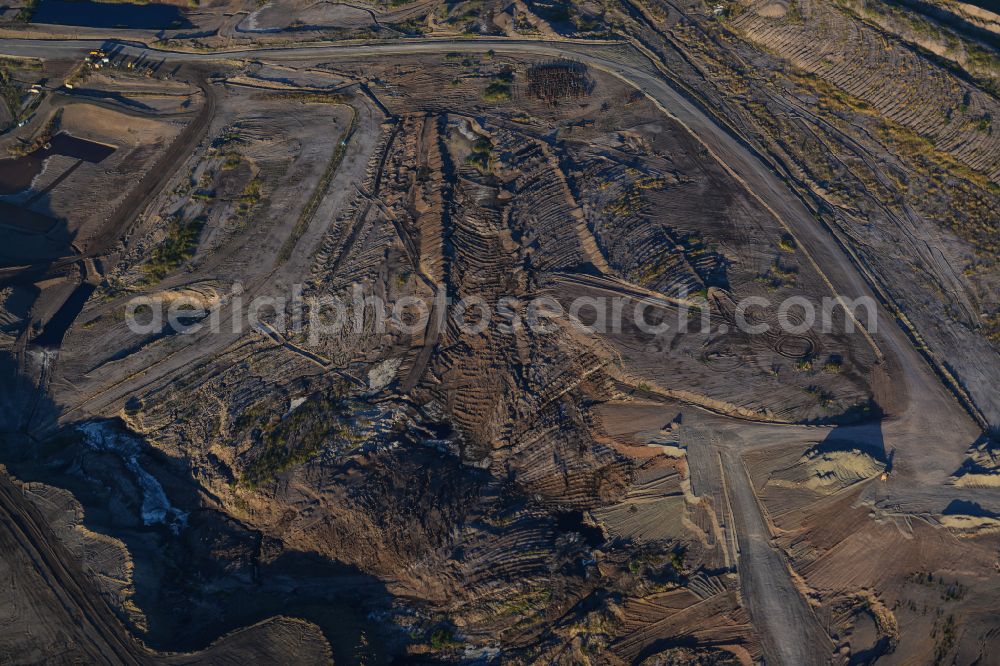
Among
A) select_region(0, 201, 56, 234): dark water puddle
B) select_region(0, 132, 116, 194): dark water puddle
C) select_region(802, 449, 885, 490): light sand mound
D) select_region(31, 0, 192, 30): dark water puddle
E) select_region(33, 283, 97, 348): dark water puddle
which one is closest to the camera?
select_region(802, 449, 885, 490): light sand mound

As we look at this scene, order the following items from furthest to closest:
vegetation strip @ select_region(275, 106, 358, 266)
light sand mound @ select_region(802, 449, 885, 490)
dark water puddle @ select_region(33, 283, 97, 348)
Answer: vegetation strip @ select_region(275, 106, 358, 266)
dark water puddle @ select_region(33, 283, 97, 348)
light sand mound @ select_region(802, 449, 885, 490)

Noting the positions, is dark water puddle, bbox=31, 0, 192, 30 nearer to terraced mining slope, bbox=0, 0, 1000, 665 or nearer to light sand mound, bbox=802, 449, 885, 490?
terraced mining slope, bbox=0, 0, 1000, 665

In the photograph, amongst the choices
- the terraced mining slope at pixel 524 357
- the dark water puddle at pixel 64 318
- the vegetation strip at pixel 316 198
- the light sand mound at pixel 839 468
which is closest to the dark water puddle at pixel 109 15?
the terraced mining slope at pixel 524 357

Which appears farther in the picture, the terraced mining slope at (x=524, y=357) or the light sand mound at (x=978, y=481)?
the light sand mound at (x=978, y=481)

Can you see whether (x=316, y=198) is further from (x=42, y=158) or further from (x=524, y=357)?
(x=42, y=158)

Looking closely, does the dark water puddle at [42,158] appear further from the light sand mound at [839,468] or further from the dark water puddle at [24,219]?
the light sand mound at [839,468]

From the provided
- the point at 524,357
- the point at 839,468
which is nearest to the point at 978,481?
the point at 839,468

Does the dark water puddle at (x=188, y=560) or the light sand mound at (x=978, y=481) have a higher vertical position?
the light sand mound at (x=978, y=481)

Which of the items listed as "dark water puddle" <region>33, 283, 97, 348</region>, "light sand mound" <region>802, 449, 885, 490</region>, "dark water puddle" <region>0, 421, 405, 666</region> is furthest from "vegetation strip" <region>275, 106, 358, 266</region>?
"light sand mound" <region>802, 449, 885, 490</region>
